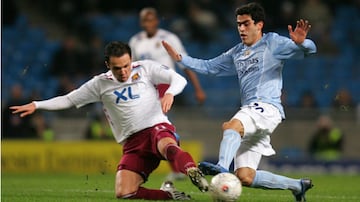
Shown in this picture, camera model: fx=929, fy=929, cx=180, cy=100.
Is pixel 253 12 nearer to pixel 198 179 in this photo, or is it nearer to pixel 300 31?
pixel 300 31

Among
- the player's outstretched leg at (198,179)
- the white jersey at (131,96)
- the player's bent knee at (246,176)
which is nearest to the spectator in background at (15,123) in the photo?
the white jersey at (131,96)

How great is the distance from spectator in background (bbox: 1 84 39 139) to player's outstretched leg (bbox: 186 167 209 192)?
10.3 m

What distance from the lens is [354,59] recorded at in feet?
69.4

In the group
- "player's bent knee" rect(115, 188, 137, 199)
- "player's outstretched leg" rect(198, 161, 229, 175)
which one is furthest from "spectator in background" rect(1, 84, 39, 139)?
"player's outstretched leg" rect(198, 161, 229, 175)

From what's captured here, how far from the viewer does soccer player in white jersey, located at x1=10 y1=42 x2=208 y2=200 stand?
945 centimetres

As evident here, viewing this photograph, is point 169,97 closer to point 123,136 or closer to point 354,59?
point 123,136

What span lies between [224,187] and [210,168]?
23cm

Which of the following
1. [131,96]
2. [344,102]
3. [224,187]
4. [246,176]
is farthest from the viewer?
[344,102]

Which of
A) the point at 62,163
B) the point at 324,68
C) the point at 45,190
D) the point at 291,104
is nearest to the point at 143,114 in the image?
the point at 45,190

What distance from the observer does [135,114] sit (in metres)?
9.67

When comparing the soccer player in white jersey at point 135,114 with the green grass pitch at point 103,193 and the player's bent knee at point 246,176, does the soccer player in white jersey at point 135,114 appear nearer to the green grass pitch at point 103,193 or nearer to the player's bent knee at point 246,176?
the green grass pitch at point 103,193

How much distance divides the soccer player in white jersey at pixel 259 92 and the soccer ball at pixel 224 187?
75 centimetres

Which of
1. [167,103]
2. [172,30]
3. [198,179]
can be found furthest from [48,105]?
[172,30]

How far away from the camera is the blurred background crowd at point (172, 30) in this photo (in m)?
18.7
